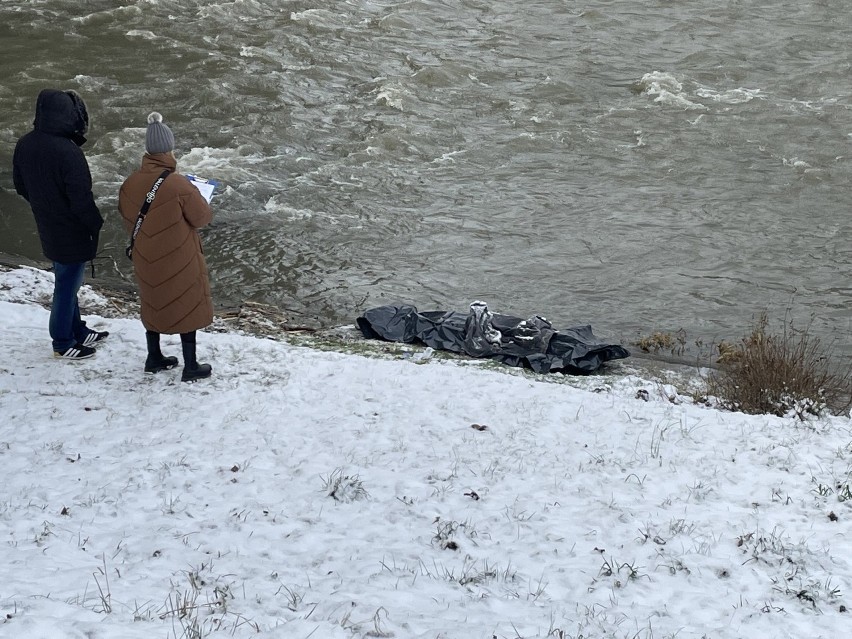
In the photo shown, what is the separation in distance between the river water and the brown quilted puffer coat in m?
3.86

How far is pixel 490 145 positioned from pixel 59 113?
36.0 ft

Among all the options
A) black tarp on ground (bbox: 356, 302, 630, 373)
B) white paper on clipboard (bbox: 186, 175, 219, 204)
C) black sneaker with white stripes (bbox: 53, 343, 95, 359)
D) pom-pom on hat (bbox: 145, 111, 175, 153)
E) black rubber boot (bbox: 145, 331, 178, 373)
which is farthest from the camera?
black tarp on ground (bbox: 356, 302, 630, 373)

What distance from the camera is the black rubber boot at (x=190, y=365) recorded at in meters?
7.76

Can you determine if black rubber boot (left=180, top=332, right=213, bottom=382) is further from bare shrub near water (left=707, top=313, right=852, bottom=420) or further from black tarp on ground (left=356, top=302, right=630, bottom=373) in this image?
bare shrub near water (left=707, top=313, right=852, bottom=420)

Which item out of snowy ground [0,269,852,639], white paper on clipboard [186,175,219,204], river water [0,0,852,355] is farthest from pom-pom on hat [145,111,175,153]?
river water [0,0,852,355]

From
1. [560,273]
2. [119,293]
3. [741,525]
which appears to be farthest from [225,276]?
[741,525]

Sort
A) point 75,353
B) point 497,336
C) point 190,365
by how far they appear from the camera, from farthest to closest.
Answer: point 497,336
point 75,353
point 190,365

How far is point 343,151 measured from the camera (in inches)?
663

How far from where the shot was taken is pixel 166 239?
725 cm

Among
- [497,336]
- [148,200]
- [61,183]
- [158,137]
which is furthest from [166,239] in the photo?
[497,336]

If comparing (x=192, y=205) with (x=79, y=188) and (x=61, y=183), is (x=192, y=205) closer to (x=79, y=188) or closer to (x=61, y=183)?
(x=79, y=188)

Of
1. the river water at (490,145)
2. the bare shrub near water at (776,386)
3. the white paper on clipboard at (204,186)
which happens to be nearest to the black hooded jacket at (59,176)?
the white paper on clipboard at (204,186)

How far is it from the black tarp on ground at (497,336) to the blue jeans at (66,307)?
10.8 feet

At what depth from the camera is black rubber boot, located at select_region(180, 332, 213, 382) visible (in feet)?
25.5
